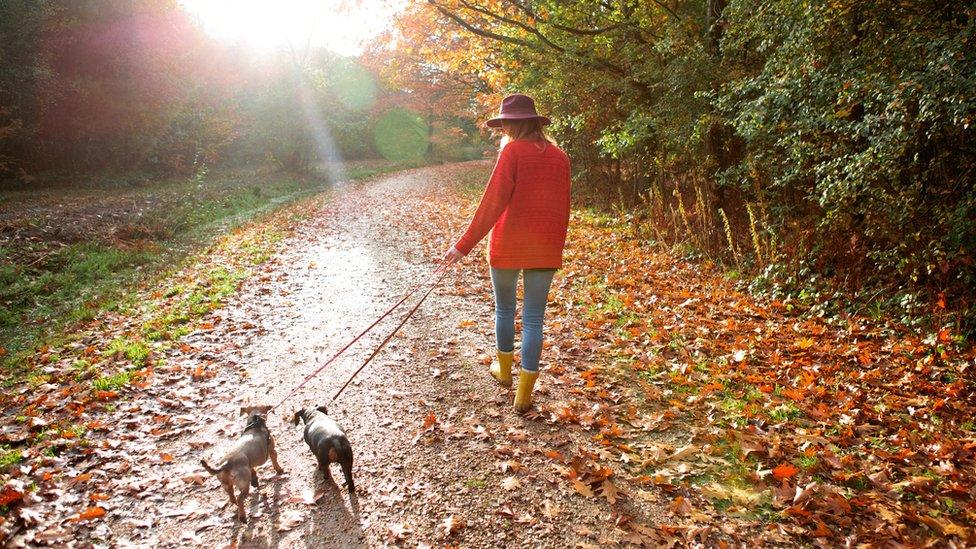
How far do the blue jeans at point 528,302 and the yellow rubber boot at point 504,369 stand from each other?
39 centimetres

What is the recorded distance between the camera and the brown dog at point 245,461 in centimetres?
329

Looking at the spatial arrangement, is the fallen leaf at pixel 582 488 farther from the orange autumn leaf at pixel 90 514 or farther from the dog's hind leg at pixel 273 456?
the orange autumn leaf at pixel 90 514

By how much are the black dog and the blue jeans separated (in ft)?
5.08

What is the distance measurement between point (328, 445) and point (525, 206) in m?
2.16

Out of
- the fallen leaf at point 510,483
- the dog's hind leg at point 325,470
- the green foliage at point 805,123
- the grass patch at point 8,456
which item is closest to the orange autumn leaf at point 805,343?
the green foliage at point 805,123

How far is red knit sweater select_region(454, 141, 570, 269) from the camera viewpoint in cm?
390

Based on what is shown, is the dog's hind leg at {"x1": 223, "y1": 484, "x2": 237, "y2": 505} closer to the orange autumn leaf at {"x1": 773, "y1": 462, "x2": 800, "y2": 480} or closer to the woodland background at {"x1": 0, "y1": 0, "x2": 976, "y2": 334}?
the orange autumn leaf at {"x1": 773, "y1": 462, "x2": 800, "y2": 480}

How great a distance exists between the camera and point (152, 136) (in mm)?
20203

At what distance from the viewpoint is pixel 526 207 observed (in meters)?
3.96

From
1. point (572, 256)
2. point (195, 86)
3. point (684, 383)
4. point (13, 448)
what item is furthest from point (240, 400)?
point (195, 86)

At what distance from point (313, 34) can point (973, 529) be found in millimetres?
32189

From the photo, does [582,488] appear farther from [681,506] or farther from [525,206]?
[525,206]

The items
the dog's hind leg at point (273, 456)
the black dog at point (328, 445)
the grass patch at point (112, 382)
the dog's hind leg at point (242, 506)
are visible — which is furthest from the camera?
the grass patch at point (112, 382)

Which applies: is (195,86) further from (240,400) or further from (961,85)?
(961,85)
